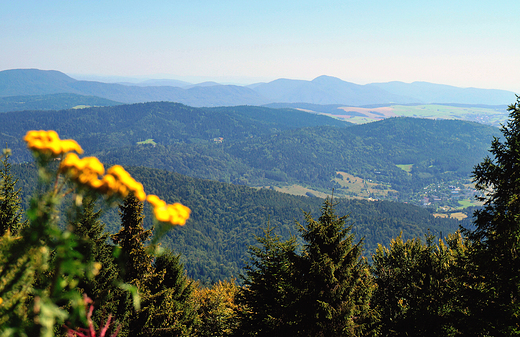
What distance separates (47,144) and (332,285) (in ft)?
A: 46.4

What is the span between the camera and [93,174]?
A: 277cm

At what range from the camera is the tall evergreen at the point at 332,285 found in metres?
14.3

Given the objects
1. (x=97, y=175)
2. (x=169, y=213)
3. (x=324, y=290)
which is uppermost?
(x=97, y=175)

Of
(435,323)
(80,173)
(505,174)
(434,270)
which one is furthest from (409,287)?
(80,173)

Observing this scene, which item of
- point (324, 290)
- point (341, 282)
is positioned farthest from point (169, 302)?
point (341, 282)

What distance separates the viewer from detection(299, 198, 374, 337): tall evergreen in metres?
14.3

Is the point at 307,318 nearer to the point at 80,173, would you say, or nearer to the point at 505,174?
the point at 505,174

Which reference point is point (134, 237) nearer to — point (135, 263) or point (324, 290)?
point (135, 263)

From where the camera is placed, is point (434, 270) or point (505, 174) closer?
point (505, 174)

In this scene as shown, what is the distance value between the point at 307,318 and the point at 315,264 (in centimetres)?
253

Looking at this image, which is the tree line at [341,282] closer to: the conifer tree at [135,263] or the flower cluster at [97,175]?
the conifer tree at [135,263]

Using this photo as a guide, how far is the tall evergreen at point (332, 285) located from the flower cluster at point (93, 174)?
42.0ft

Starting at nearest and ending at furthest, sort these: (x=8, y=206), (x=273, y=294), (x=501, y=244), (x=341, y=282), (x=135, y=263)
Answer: (x=501, y=244)
(x=341, y=282)
(x=135, y=263)
(x=273, y=294)
(x=8, y=206)

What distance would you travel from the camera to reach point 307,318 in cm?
1501
